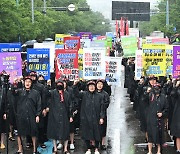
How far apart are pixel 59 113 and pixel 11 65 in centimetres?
179

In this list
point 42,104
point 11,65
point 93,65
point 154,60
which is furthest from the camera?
point 154,60

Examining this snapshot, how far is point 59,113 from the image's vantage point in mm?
10820

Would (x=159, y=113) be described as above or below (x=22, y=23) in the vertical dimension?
below

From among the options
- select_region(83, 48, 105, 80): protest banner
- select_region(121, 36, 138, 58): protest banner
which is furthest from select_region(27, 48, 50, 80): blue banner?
select_region(121, 36, 138, 58): protest banner

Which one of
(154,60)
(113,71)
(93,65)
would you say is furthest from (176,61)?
(113,71)

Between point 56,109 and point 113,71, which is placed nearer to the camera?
point 56,109

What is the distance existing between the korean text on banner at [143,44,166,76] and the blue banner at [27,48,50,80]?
7.78ft

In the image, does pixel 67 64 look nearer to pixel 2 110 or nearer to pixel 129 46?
pixel 2 110

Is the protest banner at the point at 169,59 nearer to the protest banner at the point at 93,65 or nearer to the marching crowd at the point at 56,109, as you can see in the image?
the protest banner at the point at 93,65

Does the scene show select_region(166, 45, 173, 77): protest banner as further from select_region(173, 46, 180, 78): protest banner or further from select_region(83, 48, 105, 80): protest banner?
select_region(83, 48, 105, 80): protest banner

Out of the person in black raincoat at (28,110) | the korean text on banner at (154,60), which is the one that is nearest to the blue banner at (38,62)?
the person in black raincoat at (28,110)

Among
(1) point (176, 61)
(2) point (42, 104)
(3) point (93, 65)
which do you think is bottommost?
(2) point (42, 104)

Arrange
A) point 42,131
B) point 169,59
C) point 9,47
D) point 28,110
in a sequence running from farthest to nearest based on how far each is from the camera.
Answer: point 9,47
point 169,59
point 42,131
point 28,110

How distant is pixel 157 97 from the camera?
34.6ft
